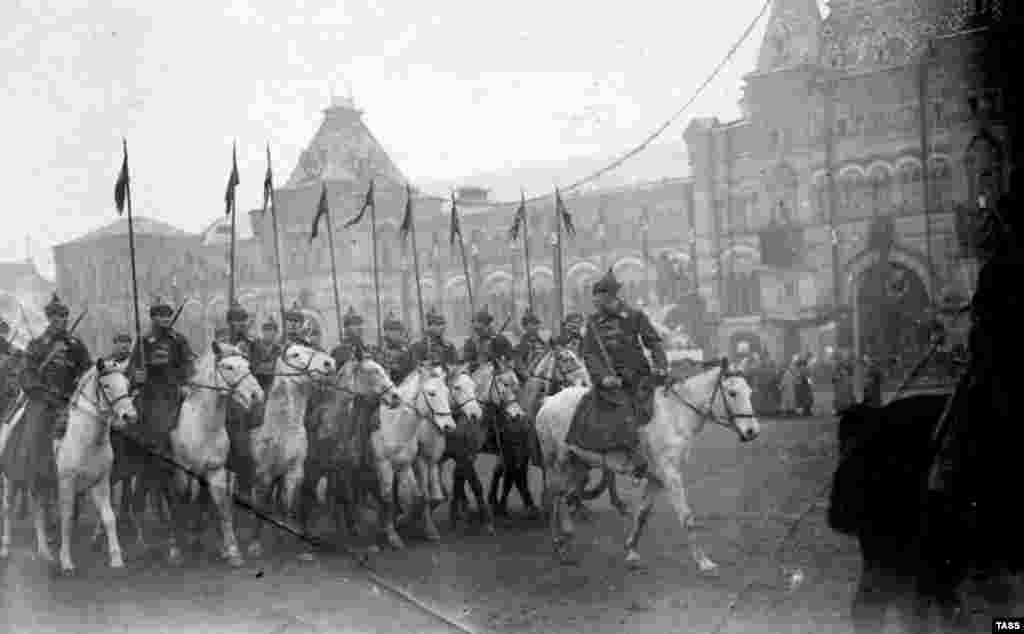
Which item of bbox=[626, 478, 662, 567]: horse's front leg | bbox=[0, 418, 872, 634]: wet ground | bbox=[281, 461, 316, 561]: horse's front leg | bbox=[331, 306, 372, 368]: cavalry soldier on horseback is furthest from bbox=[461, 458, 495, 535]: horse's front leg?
bbox=[626, 478, 662, 567]: horse's front leg

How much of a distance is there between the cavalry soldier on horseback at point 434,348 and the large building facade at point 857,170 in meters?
2.93

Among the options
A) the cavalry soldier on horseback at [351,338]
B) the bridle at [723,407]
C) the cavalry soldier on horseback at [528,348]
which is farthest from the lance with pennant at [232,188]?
the bridle at [723,407]

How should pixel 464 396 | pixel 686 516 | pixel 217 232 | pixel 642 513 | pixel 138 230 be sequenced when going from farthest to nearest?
pixel 217 232, pixel 138 230, pixel 464 396, pixel 642 513, pixel 686 516

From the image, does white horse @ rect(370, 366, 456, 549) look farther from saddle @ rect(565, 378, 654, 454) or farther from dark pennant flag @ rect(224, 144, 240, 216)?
dark pennant flag @ rect(224, 144, 240, 216)

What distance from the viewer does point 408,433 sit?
727 cm

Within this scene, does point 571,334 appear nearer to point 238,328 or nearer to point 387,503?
point 387,503

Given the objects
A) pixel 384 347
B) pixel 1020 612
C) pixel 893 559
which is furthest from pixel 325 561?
pixel 1020 612

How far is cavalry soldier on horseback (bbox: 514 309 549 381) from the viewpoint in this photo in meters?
9.02

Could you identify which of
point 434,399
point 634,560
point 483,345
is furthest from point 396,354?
point 634,560

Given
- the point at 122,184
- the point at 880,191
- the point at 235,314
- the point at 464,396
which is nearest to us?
the point at 880,191

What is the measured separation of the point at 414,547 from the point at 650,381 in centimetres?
265

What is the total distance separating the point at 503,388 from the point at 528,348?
136 cm

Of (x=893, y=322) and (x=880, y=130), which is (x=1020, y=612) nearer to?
(x=893, y=322)

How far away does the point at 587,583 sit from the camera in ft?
18.9
